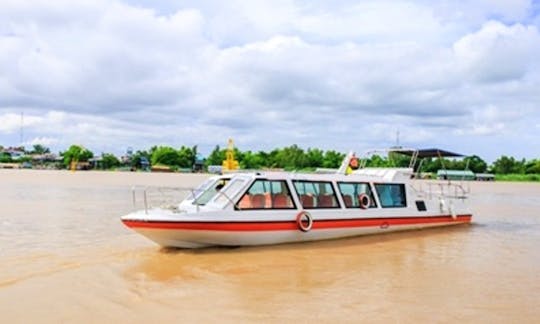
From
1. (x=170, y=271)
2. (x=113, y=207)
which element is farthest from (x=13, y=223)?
(x=170, y=271)

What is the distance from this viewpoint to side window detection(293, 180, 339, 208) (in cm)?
1385

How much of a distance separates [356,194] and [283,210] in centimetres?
315

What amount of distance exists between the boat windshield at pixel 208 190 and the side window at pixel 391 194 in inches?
204

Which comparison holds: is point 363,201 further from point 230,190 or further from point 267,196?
point 230,190

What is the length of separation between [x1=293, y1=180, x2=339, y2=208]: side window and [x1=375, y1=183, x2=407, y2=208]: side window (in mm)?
2165

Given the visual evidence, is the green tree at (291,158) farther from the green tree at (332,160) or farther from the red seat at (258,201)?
the red seat at (258,201)

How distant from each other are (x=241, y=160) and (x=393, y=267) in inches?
4140

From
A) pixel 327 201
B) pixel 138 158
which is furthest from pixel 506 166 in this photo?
pixel 327 201

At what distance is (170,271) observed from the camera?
10273mm

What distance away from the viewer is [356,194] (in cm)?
1541

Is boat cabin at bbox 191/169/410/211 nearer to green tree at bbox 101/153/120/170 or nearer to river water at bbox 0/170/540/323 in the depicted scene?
river water at bbox 0/170/540/323

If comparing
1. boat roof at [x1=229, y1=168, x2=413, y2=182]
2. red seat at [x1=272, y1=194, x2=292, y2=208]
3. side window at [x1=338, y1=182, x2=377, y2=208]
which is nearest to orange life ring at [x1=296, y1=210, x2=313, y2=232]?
red seat at [x1=272, y1=194, x2=292, y2=208]

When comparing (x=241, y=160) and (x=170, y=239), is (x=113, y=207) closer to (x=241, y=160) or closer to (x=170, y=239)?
(x=170, y=239)

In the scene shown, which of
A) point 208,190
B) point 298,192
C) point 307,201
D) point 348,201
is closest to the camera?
point 208,190
